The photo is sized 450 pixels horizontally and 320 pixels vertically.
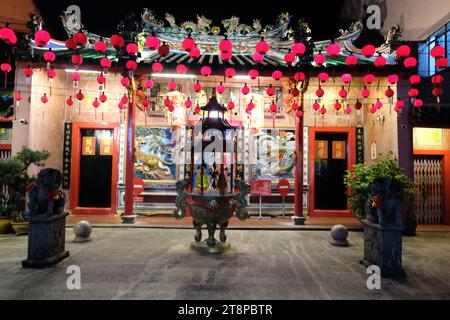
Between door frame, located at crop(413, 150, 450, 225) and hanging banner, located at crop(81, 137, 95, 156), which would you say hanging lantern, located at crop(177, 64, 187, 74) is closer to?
hanging banner, located at crop(81, 137, 95, 156)

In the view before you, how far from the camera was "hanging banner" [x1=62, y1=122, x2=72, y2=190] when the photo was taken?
10.1m

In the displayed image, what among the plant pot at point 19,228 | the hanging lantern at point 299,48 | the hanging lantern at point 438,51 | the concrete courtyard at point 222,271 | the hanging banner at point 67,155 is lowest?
the concrete courtyard at point 222,271

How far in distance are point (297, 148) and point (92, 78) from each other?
7805mm

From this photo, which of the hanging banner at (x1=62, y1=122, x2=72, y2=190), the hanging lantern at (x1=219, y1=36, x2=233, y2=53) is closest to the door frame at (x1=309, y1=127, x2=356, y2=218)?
the hanging lantern at (x1=219, y1=36, x2=233, y2=53)

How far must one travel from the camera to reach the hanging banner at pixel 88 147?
1044cm

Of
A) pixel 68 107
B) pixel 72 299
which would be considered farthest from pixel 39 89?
pixel 72 299

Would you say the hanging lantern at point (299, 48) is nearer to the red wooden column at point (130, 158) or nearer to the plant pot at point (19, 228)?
the red wooden column at point (130, 158)

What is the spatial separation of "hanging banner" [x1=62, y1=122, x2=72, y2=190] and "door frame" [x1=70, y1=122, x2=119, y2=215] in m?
0.11

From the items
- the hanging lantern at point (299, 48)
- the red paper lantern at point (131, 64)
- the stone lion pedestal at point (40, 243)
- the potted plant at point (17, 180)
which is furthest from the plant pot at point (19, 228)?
the hanging lantern at point (299, 48)

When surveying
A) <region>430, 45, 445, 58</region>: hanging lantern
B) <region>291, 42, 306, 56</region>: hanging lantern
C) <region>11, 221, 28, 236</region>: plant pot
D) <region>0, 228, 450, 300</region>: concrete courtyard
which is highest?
<region>291, 42, 306, 56</region>: hanging lantern

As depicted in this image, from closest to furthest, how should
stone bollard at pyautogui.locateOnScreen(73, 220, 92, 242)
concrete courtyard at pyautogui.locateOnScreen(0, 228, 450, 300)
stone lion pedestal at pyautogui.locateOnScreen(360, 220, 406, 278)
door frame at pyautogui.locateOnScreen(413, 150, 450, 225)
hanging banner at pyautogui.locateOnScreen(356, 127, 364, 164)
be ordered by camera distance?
concrete courtyard at pyautogui.locateOnScreen(0, 228, 450, 300) < stone lion pedestal at pyautogui.locateOnScreen(360, 220, 406, 278) < stone bollard at pyautogui.locateOnScreen(73, 220, 92, 242) < door frame at pyautogui.locateOnScreen(413, 150, 450, 225) < hanging banner at pyautogui.locateOnScreen(356, 127, 364, 164)

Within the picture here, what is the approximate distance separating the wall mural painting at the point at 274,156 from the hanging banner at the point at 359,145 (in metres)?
2.36

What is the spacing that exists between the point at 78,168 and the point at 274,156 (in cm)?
725

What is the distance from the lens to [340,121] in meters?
10.5
